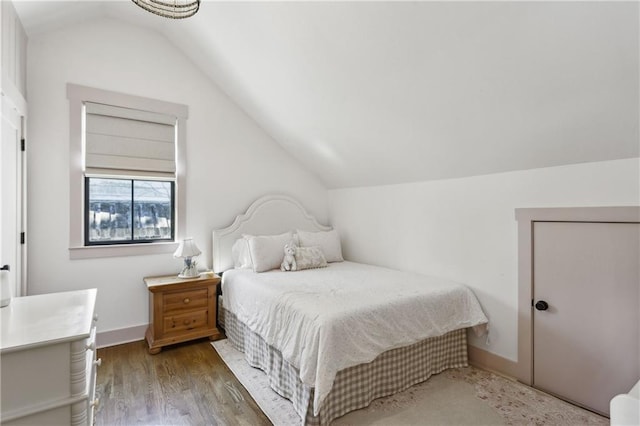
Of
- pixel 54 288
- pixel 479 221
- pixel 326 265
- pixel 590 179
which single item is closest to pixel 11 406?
pixel 54 288

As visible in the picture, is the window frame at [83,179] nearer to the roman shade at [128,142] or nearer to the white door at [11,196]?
the roman shade at [128,142]

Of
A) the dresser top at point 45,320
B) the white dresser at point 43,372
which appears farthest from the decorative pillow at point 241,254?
the white dresser at point 43,372

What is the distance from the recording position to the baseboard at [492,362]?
8.13 feet

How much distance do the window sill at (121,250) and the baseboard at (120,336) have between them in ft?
2.40

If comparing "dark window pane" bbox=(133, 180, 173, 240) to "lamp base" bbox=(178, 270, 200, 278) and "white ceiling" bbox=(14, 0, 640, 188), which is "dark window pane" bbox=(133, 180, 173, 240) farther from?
"white ceiling" bbox=(14, 0, 640, 188)

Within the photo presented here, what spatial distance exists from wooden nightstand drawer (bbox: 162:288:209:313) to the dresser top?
117 centimetres

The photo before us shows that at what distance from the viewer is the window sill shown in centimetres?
294

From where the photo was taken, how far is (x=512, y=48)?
1.72 meters

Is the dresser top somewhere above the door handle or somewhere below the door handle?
above

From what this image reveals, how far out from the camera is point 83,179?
3002mm

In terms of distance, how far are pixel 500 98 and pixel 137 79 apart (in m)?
3.29

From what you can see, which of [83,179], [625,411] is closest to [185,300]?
[83,179]

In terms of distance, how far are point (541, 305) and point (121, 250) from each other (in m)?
3.66

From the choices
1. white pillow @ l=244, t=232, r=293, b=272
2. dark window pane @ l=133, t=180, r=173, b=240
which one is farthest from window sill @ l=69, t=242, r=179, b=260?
white pillow @ l=244, t=232, r=293, b=272
